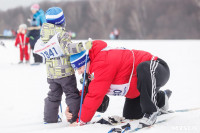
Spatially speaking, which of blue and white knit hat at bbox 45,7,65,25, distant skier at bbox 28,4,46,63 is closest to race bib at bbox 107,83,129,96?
blue and white knit hat at bbox 45,7,65,25

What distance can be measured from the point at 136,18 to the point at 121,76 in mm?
30899

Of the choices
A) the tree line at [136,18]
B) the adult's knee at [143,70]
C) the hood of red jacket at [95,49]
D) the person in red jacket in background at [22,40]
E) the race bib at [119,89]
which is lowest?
the race bib at [119,89]

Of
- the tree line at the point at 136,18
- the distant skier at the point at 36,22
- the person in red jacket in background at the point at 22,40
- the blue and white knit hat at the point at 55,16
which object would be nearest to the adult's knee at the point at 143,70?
the blue and white knit hat at the point at 55,16

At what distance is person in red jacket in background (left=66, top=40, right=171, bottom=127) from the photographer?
2367 millimetres

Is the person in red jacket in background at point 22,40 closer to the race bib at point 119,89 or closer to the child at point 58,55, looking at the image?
the child at point 58,55

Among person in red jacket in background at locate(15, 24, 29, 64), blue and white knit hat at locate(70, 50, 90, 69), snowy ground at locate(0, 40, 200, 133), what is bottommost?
snowy ground at locate(0, 40, 200, 133)

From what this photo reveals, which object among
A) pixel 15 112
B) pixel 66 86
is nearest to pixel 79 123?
pixel 66 86

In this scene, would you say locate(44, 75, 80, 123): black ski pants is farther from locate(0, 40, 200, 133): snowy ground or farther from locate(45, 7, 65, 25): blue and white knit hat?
locate(45, 7, 65, 25): blue and white knit hat

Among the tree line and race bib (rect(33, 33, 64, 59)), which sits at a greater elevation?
the tree line

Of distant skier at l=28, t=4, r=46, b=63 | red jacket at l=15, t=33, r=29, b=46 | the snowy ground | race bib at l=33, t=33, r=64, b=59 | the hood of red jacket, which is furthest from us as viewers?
red jacket at l=15, t=33, r=29, b=46

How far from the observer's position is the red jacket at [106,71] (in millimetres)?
2377

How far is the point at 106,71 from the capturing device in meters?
2.37

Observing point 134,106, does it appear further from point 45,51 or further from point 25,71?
point 25,71

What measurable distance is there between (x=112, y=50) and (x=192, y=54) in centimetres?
613
